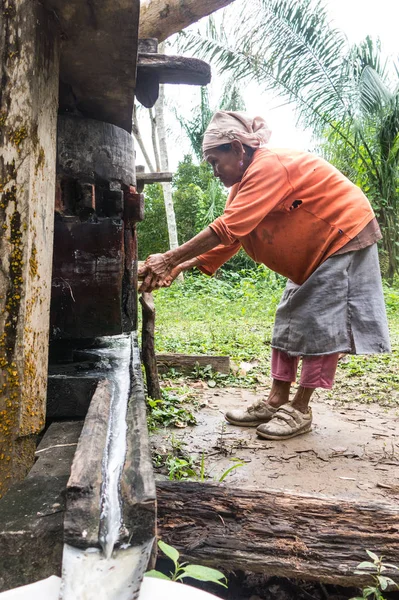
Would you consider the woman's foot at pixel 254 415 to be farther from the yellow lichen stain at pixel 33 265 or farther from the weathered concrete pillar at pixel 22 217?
the yellow lichen stain at pixel 33 265

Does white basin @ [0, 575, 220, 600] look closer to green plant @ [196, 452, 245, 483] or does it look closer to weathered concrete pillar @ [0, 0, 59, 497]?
weathered concrete pillar @ [0, 0, 59, 497]

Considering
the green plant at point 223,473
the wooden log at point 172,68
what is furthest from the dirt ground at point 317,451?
the wooden log at point 172,68

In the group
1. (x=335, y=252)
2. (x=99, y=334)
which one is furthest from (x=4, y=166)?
(x=335, y=252)

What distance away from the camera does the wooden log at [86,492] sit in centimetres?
84

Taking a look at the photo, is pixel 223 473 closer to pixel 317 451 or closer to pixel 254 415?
pixel 317 451

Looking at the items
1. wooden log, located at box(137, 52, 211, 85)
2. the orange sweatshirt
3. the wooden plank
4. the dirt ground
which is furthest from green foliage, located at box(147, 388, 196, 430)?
the wooden plank

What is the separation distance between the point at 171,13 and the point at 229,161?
68.8 inches

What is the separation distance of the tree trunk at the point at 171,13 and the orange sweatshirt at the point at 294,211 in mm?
1710

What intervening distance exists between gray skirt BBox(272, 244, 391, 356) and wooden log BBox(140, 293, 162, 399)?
114 centimetres

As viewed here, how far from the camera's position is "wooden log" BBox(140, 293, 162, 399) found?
350 cm

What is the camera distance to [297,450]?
9.00 feet

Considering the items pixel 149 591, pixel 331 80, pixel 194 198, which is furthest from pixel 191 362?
pixel 194 198

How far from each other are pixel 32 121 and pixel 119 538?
1218 millimetres

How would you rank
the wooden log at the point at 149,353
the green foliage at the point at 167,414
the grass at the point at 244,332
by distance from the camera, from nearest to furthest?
the green foliage at the point at 167,414
the wooden log at the point at 149,353
the grass at the point at 244,332
